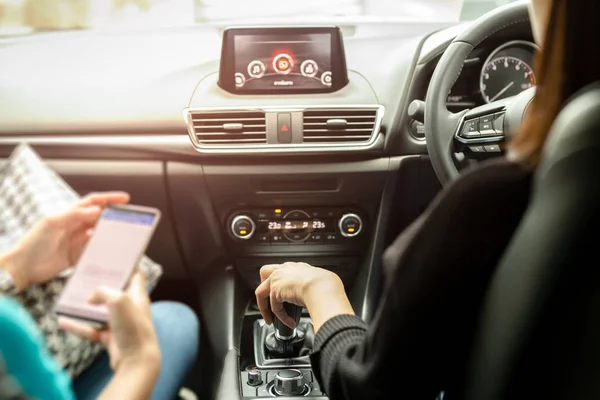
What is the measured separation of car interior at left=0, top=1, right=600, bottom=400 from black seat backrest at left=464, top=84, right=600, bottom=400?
700mm

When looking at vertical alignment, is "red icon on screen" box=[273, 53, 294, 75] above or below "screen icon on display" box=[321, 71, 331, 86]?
above

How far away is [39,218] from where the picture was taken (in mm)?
969

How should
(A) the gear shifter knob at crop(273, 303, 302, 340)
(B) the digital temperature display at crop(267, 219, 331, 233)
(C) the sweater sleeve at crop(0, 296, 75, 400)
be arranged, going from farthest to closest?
(B) the digital temperature display at crop(267, 219, 331, 233)
(A) the gear shifter knob at crop(273, 303, 302, 340)
(C) the sweater sleeve at crop(0, 296, 75, 400)

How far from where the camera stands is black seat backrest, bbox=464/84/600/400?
409 millimetres

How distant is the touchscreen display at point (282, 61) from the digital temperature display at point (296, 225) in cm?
32

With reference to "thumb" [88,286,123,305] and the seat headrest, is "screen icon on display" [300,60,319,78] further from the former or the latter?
the seat headrest

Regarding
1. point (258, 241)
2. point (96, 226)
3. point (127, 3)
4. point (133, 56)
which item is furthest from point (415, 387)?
point (127, 3)

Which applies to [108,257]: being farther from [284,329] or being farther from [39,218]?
[284,329]

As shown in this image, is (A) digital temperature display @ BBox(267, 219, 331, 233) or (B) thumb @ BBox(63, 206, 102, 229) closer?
(B) thumb @ BBox(63, 206, 102, 229)

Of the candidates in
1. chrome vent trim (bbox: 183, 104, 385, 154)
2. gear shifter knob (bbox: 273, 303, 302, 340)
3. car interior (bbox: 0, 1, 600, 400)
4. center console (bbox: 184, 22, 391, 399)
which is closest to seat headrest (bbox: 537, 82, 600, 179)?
gear shifter knob (bbox: 273, 303, 302, 340)

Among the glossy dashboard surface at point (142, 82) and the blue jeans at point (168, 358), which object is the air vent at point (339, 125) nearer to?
the glossy dashboard surface at point (142, 82)

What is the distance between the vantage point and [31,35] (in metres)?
1.36

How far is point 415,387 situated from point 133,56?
3.45ft

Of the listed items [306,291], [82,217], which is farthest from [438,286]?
[82,217]
